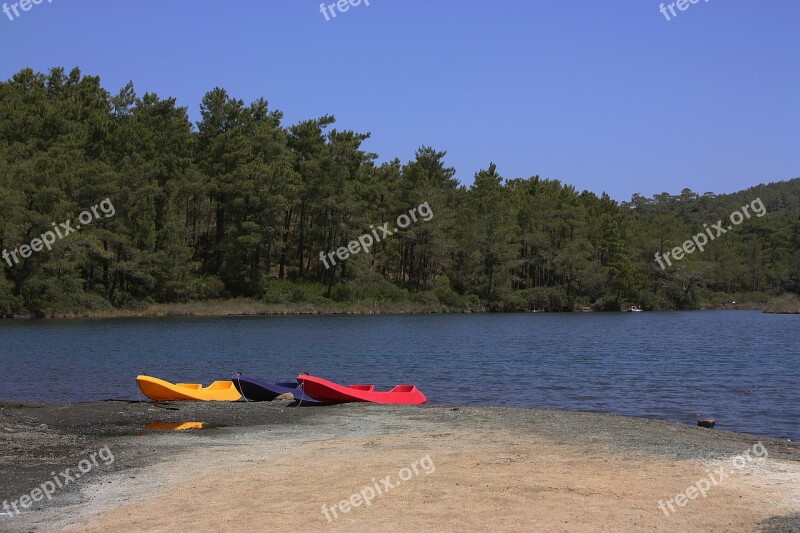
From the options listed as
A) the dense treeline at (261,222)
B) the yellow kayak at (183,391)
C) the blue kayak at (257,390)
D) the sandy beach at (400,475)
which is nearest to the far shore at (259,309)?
the dense treeline at (261,222)

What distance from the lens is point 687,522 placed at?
8953 mm

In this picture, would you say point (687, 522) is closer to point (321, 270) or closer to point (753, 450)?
point (753, 450)

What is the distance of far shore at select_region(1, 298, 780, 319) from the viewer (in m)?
74.5

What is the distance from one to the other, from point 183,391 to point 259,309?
60609mm

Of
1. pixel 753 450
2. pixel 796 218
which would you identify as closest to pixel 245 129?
pixel 753 450

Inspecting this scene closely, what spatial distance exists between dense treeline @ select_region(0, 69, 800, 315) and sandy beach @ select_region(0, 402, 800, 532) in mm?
55361

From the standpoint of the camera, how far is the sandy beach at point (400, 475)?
9266mm

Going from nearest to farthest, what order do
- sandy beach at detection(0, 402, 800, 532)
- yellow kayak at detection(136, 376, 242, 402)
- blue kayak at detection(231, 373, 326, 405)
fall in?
sandy beach at detection(0, 402, 800, 532)
yellow kayak at detection(136, 376, 242, 402)
blue kayak at detection(231, 373, 326, 405)

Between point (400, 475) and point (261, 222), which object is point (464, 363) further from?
point (261, 222)

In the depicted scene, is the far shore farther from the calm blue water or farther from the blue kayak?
the blue kayak

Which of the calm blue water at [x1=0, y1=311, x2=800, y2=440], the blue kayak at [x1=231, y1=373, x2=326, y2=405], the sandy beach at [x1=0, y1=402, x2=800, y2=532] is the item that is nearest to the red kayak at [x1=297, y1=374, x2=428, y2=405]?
the blue kayak at [x1=231, y1=373, x2=326, y2=405]

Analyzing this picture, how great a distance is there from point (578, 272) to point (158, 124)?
2145 inches

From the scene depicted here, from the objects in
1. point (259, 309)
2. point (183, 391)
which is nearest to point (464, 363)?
point (183, 391)

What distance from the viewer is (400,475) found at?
11531 mm
